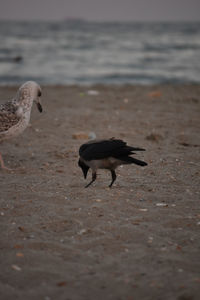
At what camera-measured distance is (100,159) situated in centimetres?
525

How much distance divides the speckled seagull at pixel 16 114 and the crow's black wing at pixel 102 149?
1.40 m

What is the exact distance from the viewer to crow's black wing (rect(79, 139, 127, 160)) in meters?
5.11

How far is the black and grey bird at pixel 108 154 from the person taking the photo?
5086 millimetres

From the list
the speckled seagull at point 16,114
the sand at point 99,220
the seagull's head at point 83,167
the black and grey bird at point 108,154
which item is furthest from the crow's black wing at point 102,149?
the speckled seagull at point 16,114

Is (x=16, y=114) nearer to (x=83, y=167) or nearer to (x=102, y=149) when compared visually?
(x=83, y=167)

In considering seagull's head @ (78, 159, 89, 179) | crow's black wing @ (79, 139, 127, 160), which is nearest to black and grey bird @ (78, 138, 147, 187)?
crow's black wing @ (79, 139, 127, 160)

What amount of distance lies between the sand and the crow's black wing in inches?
20.4

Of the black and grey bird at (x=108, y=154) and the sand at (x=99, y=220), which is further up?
the black and grey bird at (x=108, y=154)

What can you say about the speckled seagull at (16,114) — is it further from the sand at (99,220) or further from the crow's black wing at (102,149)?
the crow's black wing at (102,149)

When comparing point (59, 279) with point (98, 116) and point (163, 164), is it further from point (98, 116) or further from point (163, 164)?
point (98, 116)

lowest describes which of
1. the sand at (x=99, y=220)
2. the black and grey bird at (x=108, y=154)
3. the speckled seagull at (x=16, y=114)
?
the sand at (x=99, y=220)

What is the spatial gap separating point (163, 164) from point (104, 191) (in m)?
1.55

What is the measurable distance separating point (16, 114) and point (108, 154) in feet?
6.31

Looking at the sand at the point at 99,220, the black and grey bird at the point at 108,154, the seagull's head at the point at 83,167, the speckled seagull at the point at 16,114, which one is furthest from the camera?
the speckled seagull at the point at 16,114
